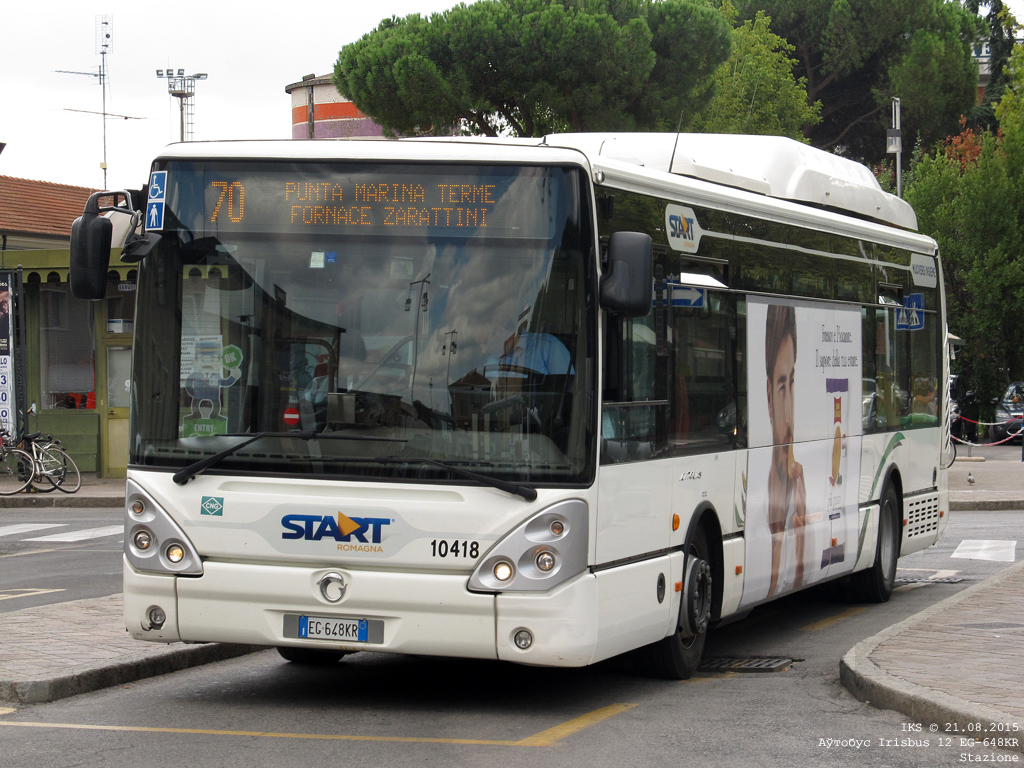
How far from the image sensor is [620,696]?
7.86 metres

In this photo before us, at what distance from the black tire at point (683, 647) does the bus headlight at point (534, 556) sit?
58.2 inches

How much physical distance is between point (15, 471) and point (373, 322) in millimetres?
19061

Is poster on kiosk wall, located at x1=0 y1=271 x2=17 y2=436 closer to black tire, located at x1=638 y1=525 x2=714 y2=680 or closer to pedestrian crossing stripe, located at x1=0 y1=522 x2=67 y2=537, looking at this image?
pedestrian crossing stripe, located at x1=0 y1=522 x2=67 y2=537

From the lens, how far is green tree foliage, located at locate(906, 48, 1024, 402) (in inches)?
1527

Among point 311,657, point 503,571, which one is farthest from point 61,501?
point 503,571

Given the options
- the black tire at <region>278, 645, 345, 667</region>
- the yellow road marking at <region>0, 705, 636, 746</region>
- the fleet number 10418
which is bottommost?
the black tire at <region>278, 645, 345, 667</region>

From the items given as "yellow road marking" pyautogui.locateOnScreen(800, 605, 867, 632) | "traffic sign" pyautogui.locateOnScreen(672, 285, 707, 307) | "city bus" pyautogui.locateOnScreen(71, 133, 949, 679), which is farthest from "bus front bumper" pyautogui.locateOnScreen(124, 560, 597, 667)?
"yellow road marking" pyautogui.locateOnScreen(800, 605, 867, 632)

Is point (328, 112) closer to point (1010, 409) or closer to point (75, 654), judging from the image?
point (1010, 409)

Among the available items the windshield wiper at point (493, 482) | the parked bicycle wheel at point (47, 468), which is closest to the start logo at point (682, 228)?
the windshield wiper at point (493, 482)

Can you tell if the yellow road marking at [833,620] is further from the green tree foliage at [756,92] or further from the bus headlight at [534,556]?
the green tree foliage at [756,92]

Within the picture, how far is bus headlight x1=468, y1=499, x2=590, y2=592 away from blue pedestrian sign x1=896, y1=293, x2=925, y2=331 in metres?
6.39

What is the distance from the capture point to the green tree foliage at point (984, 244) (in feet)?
127

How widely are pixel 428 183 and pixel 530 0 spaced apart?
28236 mm

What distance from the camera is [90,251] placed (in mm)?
7281
